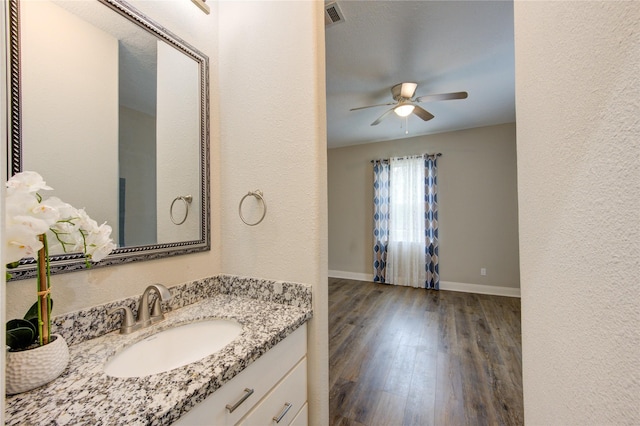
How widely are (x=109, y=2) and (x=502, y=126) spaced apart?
4476 mm

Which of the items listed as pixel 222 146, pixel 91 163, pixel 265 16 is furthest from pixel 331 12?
pixel 91 163

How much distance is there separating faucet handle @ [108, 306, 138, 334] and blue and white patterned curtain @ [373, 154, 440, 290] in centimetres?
388

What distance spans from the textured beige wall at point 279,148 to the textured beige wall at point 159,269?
51 mm

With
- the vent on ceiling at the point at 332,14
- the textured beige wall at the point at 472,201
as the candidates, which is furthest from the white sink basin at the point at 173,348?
the textured beige wall at the point at 472,201

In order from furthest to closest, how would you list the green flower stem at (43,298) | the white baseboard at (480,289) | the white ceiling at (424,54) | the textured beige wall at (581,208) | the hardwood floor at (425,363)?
the white baseboard at (480,289) → the white ceiling at (424,54) → the hardwood floor at (425,363) → the green flower stem at (43,298) → the textured beige wall at (581,208)

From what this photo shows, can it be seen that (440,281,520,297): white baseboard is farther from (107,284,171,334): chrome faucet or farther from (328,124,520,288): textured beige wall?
(107,284,171,334): chrome faucet

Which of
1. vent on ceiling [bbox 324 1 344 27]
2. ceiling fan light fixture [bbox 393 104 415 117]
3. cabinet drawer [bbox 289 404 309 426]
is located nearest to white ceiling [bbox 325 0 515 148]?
vent on ceiling [bbox 324 1 344 27]

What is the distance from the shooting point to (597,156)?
18.4 inches

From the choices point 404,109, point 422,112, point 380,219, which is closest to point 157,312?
point 404,109

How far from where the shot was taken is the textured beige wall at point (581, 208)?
39 cm

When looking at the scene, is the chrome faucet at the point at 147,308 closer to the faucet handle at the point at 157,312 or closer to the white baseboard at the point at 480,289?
the faucet handle at the point at 157,312

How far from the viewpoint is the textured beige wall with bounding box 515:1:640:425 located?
39 centimetres

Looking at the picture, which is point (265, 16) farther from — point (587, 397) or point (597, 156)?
point (587, 397)

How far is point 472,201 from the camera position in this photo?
3855 millimetres
